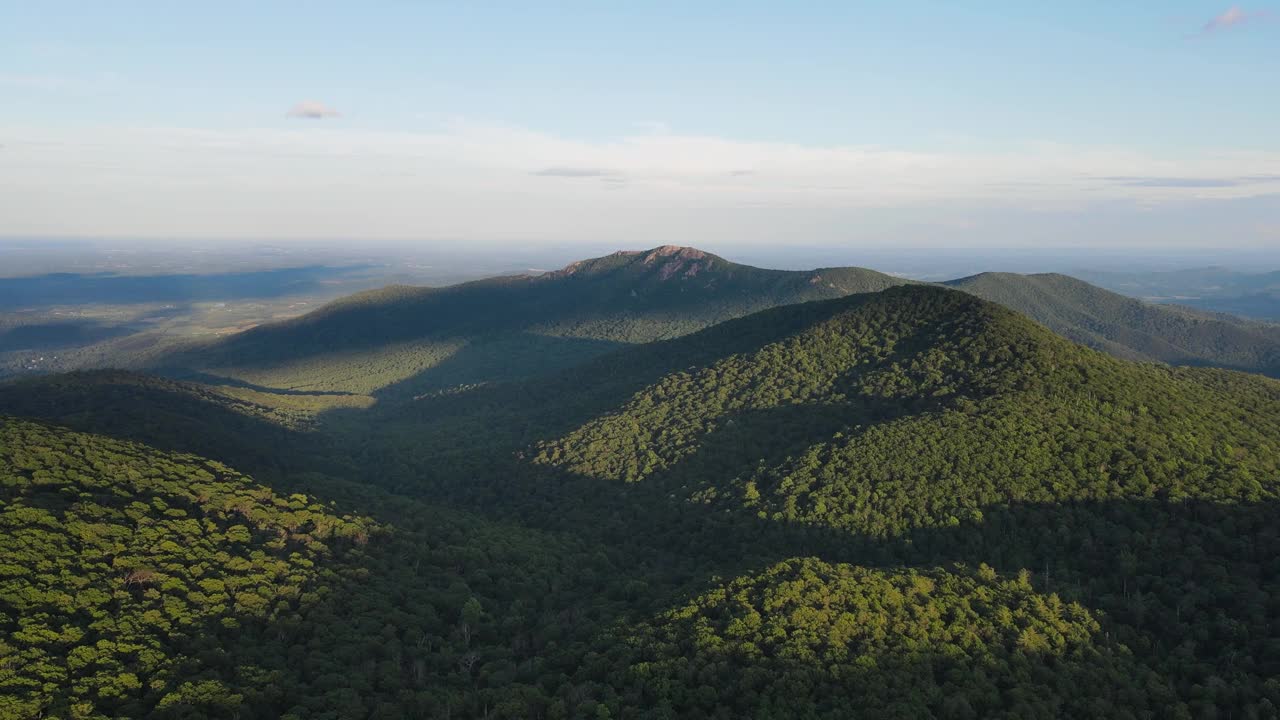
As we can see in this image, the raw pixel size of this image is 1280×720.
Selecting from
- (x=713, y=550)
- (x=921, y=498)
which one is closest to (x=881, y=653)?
(x=921, y=498)

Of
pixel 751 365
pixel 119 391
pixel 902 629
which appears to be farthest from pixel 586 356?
pixel 902 629

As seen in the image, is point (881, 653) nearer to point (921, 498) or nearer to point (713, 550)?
point (921, 498)

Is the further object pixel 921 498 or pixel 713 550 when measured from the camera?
pixel 713 550

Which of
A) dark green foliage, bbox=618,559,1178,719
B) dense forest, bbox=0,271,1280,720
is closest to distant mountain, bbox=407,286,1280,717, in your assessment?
dark green foliage, bbox=618,559,1178,719

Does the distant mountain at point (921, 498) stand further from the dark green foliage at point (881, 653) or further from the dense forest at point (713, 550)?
the dense forest at point (713, 550)

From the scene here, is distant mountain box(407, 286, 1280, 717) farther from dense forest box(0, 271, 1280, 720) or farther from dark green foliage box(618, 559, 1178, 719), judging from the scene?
dense forest box(0, 271, 1280, 720)

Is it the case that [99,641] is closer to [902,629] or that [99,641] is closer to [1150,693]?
[902,629]

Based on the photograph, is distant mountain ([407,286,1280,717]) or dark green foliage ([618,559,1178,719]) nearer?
dark green foliage ([618,559,1178,719])

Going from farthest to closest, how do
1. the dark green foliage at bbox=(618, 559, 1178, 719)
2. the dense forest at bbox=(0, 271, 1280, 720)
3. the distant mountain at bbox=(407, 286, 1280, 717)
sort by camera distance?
the distant mountain at bbox=(407, 286, 1280, 717) → the dense forest at bbox=(0, 271, 1280, 720) → the dark green foliage at bbox=(618, 559, 1178, 719)

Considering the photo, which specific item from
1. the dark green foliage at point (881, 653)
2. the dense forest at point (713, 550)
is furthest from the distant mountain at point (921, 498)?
the dense forest at point (713, 550)
